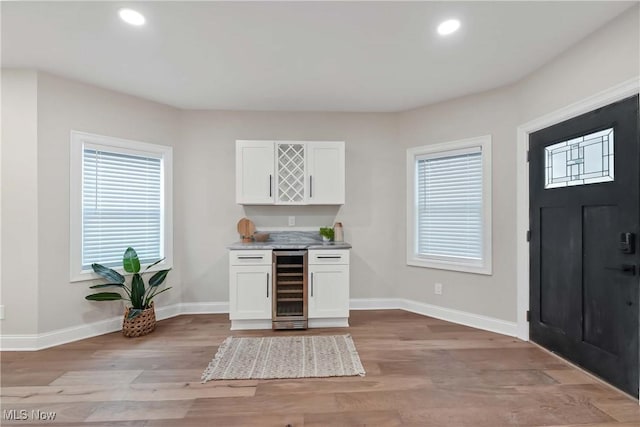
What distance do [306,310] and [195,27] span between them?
280 centimetres

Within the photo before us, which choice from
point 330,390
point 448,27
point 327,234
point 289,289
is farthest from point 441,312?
point 448,27

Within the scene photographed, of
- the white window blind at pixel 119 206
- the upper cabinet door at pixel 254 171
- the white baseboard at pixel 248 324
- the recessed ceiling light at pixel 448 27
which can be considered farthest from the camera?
the upper cabinet door at pixel 254 171

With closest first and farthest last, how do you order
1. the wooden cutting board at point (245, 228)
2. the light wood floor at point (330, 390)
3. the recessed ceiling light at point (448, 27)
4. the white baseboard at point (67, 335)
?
the light wood floor at point (330, 390) → the recessed ceiling light at point (448, 27) → the white baseboard at point (67, 335) → the wooden cutting board at point (245, 228)

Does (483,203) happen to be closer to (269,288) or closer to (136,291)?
(269,288)

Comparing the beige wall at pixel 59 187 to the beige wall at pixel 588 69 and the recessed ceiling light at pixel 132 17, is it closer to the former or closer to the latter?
the recessed ceiling light at pixel 132 17

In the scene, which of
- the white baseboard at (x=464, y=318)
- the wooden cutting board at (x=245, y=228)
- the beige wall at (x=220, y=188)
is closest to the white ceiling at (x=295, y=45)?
the beige wall at (x=220, y=188)

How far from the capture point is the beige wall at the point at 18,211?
8.96 feet

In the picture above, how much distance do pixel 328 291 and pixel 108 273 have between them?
7.73ft

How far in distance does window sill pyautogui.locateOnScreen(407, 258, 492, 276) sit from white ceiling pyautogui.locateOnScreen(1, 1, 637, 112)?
6.53 ft

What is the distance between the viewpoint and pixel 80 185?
3012 millimetres

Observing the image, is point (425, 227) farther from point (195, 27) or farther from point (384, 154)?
point (195, 27)

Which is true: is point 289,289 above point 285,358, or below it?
above

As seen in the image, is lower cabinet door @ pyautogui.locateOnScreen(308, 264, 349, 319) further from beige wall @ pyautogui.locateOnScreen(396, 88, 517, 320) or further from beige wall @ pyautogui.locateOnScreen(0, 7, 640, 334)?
beige wall @ pyautogui.locateOnScreen(396, 88, 517, 320)

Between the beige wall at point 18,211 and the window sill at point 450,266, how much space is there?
4091 mm
